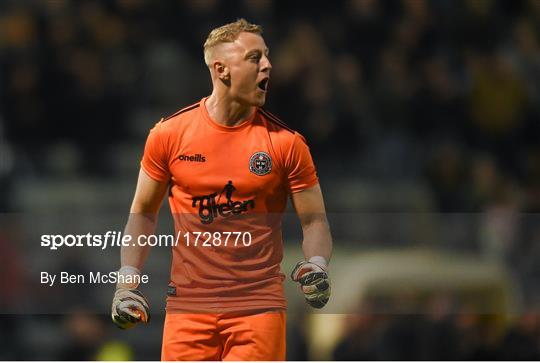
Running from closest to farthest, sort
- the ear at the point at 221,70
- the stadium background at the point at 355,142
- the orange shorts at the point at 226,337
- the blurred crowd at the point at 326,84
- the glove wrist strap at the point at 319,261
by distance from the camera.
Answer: the orange shorts at the point at 226,337 < the glove wrist strap at the point at 319,261 < the ear at the point at 221,70 < the stadium background at the point at 355,142 < the blurred crowd at the point at 326,84

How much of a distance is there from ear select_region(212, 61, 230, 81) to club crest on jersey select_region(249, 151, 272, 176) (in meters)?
0.38

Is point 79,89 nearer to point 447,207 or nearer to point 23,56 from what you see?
point 23,56

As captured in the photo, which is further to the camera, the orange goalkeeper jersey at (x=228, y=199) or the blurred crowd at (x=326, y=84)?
the blurred crowd at (x=326, y=84)

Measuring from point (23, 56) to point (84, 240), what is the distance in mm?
3098

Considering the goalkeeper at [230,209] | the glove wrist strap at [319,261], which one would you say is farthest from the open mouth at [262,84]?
the glove wrist strap at [319,261]

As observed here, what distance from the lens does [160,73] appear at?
10.6 meters

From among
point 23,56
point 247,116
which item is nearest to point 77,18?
point 23,56

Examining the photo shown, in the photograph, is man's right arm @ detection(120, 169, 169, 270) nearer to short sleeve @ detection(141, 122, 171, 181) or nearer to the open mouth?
short sleeve @ detection(141, 122, 171, 181)

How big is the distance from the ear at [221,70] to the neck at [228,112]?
A: 3.4 inches

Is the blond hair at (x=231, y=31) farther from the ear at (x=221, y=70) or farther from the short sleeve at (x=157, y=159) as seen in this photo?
the short sleeve at (x=157, y=159)

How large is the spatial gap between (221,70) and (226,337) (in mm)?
1147

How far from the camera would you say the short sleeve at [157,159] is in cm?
535

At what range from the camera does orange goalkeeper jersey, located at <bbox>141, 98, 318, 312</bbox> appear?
5293mm

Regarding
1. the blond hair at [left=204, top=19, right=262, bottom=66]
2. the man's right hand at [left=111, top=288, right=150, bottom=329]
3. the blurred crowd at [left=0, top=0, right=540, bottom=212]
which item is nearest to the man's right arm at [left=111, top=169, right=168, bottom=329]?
the man's right hand at [left=111, top=288, right=150, bottom=329]
